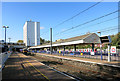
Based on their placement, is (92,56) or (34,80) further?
(92,56)

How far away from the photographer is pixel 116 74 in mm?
11195

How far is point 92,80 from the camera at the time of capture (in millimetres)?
9375

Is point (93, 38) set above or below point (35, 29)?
below

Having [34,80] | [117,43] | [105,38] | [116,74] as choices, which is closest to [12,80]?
[34,80]

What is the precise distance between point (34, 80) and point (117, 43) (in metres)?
50.7

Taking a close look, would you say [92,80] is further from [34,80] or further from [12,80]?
[12,80]

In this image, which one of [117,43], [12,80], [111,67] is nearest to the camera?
[12,80]

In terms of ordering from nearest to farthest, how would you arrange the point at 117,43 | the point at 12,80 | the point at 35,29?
the point at 12,80
the point at 117,43
the point at 35,29

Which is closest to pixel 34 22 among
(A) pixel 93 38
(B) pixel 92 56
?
(A) pixel 93 38

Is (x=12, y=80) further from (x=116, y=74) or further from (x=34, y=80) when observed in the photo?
(x=116, y=74)

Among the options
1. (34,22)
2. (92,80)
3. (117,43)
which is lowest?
(92,80)

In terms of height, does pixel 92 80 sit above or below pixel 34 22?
below

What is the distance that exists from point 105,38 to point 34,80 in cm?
1279

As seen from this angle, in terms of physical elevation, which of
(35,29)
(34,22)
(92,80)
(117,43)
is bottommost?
(92,80)
